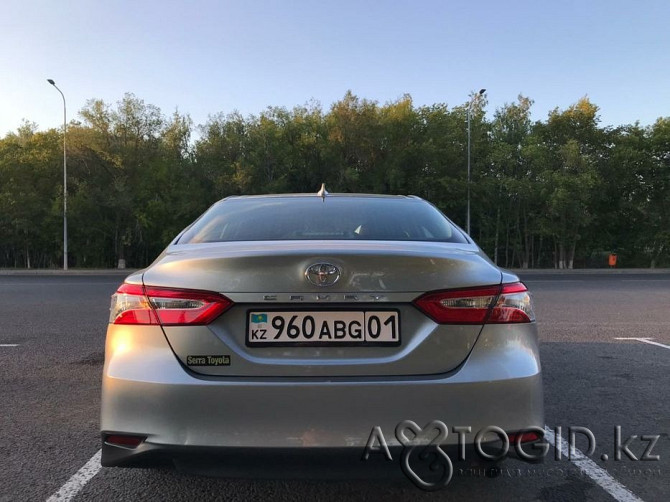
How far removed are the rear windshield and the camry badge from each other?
0.45 m

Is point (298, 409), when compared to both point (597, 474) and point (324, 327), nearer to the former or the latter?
point (324, 327)

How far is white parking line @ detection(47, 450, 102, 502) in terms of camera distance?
264 centimetres

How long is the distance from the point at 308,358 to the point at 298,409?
20 cm

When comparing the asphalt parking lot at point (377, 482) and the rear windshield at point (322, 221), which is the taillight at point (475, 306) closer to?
the rear windshield at point (322, 221)

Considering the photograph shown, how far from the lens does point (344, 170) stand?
101 ft

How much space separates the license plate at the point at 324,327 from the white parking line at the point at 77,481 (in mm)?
1433

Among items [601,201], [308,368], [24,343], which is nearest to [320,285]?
[308,368]

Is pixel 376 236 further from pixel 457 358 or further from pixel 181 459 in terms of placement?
pixel 181 459

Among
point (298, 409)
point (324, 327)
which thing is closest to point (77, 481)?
point (298, 409)

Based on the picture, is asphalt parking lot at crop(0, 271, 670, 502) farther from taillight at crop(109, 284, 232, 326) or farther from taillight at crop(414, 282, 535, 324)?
taillight at crop(109, 284, 232, 326)

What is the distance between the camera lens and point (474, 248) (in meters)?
2.61

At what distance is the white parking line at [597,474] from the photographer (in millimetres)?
2661

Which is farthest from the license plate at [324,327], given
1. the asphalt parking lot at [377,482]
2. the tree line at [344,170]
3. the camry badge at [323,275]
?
the tree line at [344,170]

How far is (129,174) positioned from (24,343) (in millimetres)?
27298
